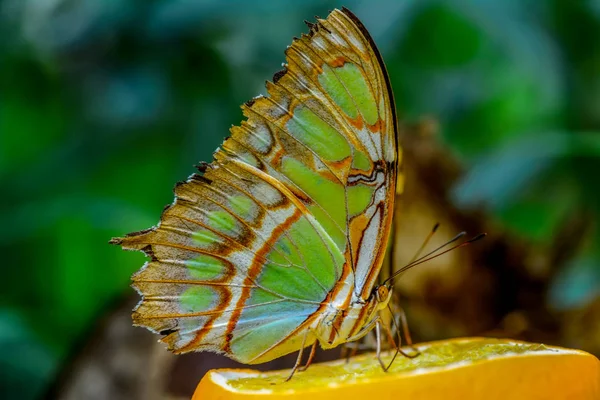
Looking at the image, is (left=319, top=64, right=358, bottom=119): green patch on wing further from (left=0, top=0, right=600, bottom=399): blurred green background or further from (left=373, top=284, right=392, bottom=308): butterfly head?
(left=0, top=0, right=600, bottom=399): blurred green background

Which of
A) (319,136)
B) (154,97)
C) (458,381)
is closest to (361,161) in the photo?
(319,136)

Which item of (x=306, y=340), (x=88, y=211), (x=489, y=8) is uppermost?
(x=489, y=8)

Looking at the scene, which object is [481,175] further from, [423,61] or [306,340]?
[306,340]

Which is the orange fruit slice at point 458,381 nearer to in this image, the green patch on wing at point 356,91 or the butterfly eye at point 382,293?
the butterfly eye at point 382,293

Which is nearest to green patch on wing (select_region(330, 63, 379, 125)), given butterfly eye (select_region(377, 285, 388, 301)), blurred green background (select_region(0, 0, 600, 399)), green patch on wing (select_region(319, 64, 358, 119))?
green patch on wing (select_region(319, 64, 358, 119))

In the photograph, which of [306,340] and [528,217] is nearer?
[306,340]

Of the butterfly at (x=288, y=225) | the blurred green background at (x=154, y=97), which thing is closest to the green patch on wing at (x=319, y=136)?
the butterfly at (x=288, y=225)

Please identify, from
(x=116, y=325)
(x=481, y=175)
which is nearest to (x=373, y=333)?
(x=116, y=325)
